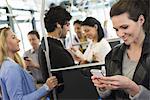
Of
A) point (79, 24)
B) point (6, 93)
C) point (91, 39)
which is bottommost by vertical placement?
point (6, 93)

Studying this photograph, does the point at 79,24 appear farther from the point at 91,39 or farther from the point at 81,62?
the point at 81,62

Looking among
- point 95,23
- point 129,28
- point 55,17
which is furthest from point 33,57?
point 129,28

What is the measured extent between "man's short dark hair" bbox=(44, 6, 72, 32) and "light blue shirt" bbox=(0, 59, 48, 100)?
0.40 metres

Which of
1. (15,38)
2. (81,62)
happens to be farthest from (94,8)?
(15,38)

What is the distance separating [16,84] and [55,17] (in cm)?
58

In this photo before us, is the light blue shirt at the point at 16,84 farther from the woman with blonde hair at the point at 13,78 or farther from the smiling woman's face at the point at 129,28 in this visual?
the smiling woman's face at the point at 129,28

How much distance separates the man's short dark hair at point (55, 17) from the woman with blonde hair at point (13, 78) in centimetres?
30

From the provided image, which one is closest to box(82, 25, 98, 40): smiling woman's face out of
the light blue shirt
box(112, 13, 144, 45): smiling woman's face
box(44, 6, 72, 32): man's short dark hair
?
box(44, 6, 72, 32): man's short dark hair

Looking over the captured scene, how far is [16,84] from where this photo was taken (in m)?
1.85

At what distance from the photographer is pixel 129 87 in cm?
110

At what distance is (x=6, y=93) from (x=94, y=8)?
3.23 ft

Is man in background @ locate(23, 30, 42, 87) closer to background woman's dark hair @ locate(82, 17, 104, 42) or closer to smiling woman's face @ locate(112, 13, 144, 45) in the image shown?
background woman's dark hair @ locate(82, 17, 104, 42)

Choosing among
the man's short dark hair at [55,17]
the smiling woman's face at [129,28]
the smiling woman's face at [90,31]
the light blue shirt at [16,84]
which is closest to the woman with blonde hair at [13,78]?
the light blue shirt at [16,84]

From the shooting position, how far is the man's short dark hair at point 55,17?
1.98 metres
